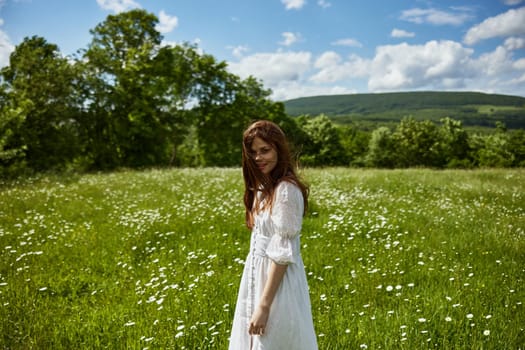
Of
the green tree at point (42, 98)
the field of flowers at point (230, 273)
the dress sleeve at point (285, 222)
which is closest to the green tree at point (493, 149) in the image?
the green tree at point (42, 98)

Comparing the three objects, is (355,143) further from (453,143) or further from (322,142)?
(453,143)

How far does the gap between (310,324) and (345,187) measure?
9.69 metres

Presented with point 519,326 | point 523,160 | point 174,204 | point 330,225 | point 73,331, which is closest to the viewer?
point 519,326

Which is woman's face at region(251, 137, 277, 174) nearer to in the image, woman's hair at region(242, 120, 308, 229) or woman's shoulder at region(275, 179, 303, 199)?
woman's hair at region(242, 120, 308, 229)

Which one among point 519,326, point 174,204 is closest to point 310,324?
point 519,326

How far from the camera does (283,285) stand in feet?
7.74

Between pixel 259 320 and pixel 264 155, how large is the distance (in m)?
1.08

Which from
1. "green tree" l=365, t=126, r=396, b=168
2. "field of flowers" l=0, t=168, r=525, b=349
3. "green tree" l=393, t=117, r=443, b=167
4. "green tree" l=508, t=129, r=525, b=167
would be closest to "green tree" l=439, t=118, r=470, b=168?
"green tree" l=393, t=117, r=443, b=167

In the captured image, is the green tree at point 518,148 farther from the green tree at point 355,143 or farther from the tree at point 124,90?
the tree at point 124,90

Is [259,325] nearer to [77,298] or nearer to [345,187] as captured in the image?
[77,298]

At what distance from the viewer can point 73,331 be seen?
3.88m

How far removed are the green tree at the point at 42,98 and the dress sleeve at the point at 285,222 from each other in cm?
2339

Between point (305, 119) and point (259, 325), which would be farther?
point (305, 119)

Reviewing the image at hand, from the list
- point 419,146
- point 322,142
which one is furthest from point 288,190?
point 419,146
